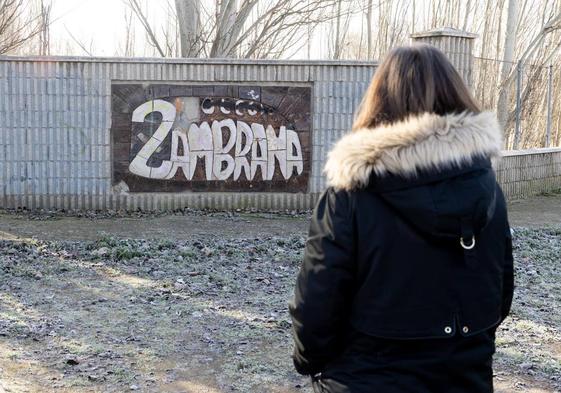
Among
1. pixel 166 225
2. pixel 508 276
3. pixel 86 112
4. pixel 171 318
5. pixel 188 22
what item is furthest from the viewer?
pixel 188 22

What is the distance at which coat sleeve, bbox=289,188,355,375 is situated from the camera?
2119 millimetres

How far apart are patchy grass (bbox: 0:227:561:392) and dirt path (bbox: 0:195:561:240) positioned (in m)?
0.68

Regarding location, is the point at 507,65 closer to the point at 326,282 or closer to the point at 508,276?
the point at 508,276

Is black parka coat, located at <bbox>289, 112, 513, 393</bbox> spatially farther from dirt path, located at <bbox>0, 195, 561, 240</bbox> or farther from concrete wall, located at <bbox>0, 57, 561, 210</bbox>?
concrete wall, located at <bbox>0, 57, 561, 210</bbox>

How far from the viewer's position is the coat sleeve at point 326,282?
212 cm

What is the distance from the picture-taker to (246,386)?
443 centimetres

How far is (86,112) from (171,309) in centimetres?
562

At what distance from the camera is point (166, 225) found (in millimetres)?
9875

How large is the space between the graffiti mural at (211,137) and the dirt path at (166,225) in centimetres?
59

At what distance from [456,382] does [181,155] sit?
9050 millimetres

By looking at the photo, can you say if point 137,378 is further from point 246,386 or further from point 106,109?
point 106,109

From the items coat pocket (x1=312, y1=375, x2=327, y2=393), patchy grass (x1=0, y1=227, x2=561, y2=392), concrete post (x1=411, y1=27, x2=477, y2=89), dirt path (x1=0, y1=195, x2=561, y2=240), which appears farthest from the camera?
concrete post (x1=411, y1=27, x2=477, y2=89)

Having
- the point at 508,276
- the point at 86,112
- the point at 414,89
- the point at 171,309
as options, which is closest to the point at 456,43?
the point at 86,112

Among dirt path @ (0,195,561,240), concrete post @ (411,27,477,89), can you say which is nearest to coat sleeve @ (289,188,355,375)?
dirt path @ (0,195,561,240)
